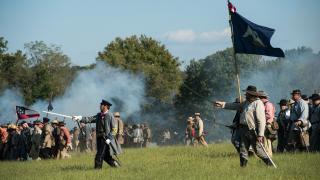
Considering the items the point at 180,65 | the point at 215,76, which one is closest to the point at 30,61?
the point at 180,65

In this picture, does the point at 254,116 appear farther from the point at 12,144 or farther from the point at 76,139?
the point at 76,139

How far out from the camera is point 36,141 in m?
24.7

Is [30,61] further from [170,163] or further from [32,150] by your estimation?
[170,163]

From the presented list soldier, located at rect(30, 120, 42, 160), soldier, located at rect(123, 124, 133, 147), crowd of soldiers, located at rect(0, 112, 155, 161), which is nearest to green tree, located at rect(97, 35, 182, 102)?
soldier, located at rect(123, 124, 133, 147)

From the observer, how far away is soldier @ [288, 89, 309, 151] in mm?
17062

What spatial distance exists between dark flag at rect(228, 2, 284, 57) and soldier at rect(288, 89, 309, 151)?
7.03 feet

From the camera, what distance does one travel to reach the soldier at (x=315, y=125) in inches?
662

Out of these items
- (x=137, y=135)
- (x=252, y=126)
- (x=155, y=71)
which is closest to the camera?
(x=252, y=126)

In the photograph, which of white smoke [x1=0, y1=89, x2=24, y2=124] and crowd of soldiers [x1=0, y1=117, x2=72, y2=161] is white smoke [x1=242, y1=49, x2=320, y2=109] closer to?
white smoke [x1=0, y1=89, x2=24, y2=124]

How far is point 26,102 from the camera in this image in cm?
4734

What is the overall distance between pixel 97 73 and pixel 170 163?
30.2 meters

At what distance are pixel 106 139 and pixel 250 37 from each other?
4.24 m

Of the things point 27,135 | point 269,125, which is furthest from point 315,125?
point 27,135

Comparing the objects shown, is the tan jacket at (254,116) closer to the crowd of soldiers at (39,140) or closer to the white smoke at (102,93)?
the crowd of soldiers at (39,140)
